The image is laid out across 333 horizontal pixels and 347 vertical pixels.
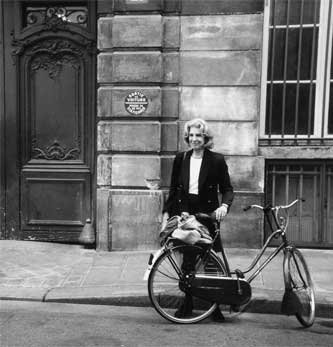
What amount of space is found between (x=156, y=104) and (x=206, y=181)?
2405 millimetres

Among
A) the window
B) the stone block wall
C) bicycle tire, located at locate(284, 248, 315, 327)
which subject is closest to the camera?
bicycle tire, located at locate(284, 248, 315, 327)

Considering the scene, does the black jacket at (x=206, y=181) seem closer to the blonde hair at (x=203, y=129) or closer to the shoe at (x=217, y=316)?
the blonde hair at (x=203, y=129)

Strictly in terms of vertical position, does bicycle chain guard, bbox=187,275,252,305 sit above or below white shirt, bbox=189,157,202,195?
below

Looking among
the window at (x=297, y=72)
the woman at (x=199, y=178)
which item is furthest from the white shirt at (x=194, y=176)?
the window at (x=297, y=72)

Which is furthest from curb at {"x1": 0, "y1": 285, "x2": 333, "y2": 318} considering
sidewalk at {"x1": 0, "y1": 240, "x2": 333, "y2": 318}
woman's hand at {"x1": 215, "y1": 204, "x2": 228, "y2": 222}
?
woman's hand at {"x1": 215, "y1": 204, "x2": 228, "y2": 222}

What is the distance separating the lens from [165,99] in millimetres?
6863

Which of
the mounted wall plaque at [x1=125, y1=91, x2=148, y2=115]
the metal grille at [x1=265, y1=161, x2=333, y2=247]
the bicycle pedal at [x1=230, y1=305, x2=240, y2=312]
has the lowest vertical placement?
the bicycle pedal at [x1=230, y1=305, x2=240, y2=312]

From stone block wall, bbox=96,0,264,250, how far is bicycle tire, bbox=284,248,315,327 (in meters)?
2.25

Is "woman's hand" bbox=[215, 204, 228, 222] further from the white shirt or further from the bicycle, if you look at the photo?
the white shirt

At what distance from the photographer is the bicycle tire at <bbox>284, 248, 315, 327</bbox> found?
449cm

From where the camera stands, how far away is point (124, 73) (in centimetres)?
677

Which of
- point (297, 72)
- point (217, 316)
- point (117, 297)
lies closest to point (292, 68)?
point (297, 72)

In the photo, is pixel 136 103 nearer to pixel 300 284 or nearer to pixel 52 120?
pixel 52 120

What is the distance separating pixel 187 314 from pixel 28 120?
13.4 feet
